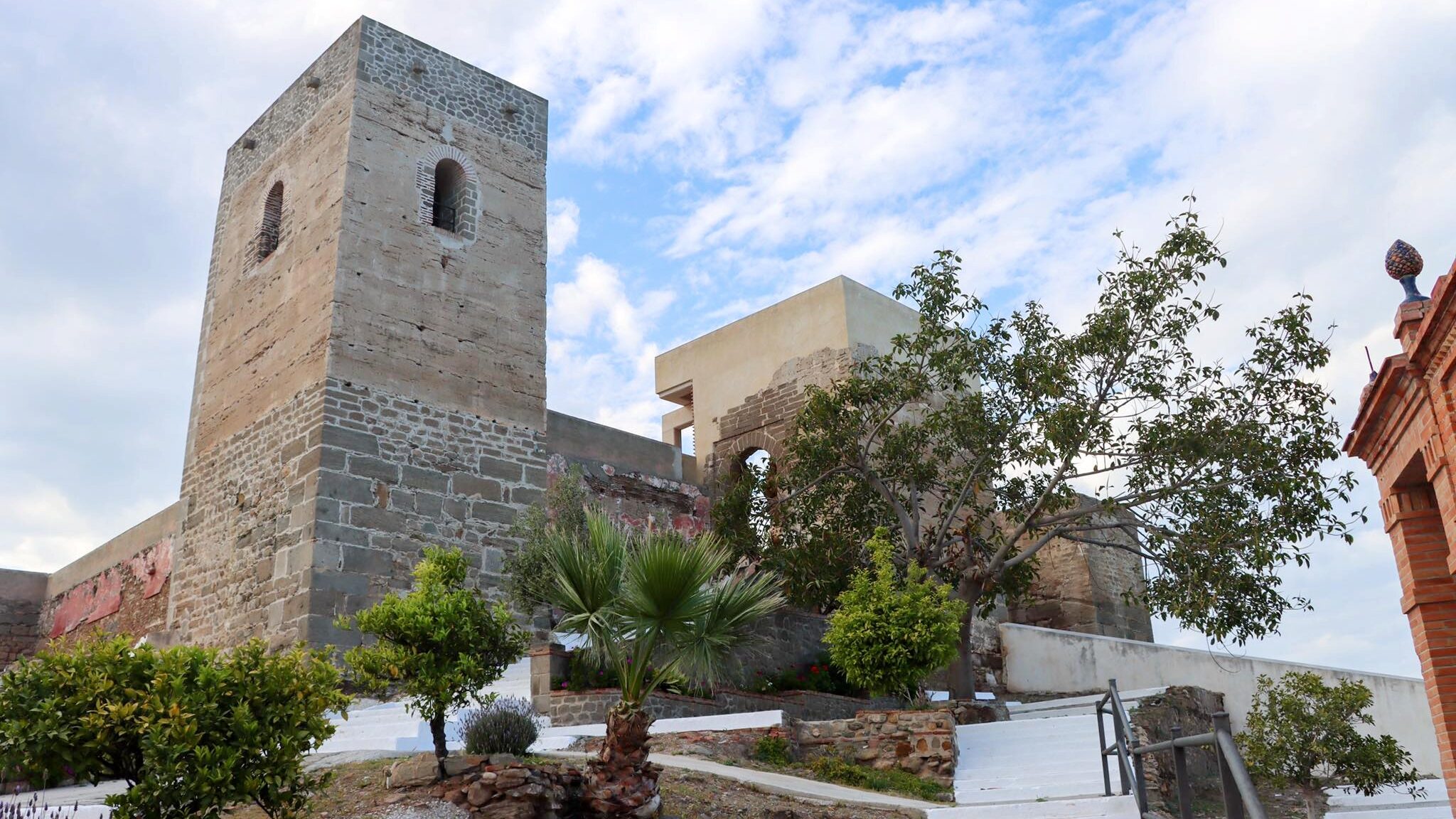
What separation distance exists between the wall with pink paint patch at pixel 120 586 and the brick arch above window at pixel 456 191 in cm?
504

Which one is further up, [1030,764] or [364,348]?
[364,348]

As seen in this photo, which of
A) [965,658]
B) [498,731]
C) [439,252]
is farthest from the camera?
[439,252]

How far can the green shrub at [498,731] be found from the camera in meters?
7.41

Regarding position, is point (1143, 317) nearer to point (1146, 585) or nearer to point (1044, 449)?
point (1044, 449)

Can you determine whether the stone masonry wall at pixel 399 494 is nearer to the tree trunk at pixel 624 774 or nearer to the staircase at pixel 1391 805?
the tree trunk at pixel 624 774

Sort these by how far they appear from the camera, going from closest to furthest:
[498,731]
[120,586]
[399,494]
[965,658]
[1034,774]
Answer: [498,731]
[1034,774]
[399,494]
[965,658]
[120,586]

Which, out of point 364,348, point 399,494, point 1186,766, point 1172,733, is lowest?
point 1186,766

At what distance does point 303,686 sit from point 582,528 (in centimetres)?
835

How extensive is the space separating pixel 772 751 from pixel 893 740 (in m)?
1.03

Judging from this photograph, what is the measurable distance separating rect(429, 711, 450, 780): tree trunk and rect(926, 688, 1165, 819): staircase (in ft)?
9.96

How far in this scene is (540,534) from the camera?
1356cm

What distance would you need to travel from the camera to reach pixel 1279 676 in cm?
1366

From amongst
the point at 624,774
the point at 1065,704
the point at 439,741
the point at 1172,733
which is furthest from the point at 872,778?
the point at 1065,704

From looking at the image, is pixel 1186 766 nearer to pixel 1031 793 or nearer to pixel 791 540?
pixel 1031 793
